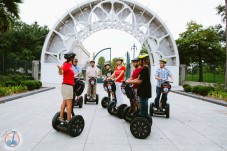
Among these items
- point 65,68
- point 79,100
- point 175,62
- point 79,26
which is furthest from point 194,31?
→ point 65,68

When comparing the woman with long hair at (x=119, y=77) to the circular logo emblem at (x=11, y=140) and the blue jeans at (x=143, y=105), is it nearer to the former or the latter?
the blue jeans at (x=143, y=105)

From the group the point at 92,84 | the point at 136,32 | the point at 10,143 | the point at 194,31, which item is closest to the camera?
the point at 10,143

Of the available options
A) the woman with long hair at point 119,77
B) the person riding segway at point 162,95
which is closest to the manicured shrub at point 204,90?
the person riding segway at point 162,95

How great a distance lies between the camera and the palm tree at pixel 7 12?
44.6ft

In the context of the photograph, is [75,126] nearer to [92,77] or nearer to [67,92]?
[67,92]

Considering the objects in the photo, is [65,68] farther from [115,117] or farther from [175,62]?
[175,62]

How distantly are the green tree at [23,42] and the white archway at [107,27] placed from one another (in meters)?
11.3

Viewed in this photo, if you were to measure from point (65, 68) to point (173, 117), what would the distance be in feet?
13.9

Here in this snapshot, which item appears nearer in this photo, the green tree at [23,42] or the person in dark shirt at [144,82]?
the person in dark shirt at [144,82]

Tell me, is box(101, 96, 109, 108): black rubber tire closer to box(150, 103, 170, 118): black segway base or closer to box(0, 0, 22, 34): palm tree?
box(150, 103, 170, 118): black segway base

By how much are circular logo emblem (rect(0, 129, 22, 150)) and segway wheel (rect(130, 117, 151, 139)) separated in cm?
229

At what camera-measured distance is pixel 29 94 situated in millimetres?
13797

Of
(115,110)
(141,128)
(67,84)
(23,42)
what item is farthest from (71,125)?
(23,42)

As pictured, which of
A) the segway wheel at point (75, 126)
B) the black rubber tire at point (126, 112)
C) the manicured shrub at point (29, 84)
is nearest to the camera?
the segway wheel at point (75, 126)
